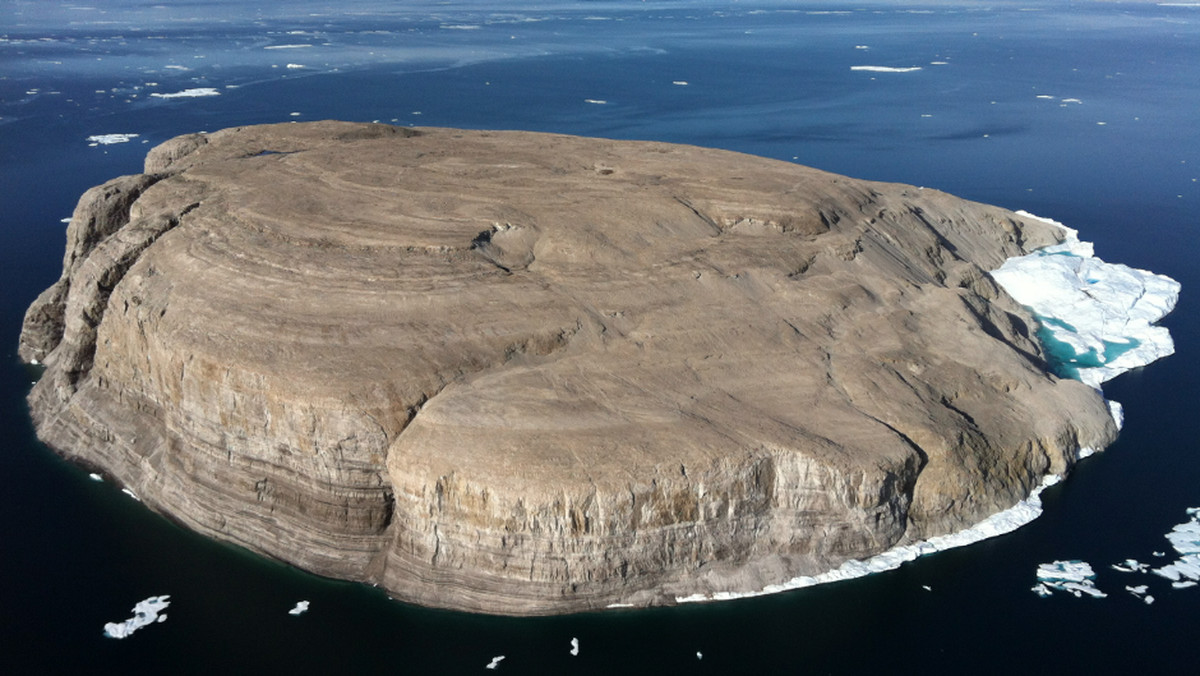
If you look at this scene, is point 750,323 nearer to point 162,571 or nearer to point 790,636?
point 790,636

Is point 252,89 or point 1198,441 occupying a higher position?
point 252,89

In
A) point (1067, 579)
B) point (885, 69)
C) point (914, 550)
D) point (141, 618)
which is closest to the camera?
point (141, 618)

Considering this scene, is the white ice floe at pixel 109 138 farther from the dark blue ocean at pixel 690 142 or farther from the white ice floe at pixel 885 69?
the white ice floe at pixel 885 69

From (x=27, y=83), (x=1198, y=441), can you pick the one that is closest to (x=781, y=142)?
(x=1198, y=441)

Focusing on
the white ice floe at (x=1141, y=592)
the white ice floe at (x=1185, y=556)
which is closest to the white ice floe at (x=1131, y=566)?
the white ice floe at (x=1185, y=556)

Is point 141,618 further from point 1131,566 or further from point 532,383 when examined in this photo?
point 1131,566

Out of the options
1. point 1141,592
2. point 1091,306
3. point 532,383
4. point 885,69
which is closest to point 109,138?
point 532,383
